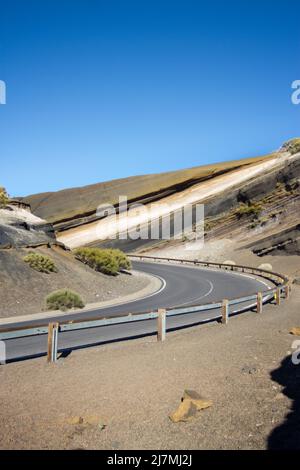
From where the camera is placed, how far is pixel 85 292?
22750mm

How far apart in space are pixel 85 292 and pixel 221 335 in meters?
13.1

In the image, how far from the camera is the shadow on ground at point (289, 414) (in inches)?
185

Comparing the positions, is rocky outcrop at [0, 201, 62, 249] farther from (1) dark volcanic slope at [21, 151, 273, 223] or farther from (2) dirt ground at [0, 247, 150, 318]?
(1) dark volcanic slope at [21, 151, 273, 223]

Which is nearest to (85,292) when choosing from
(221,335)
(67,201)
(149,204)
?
(221,335)

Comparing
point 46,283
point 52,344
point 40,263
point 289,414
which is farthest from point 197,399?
point 40,263

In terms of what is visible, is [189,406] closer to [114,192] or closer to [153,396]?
[153,396]

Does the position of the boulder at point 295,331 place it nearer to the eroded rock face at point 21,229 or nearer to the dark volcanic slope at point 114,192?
the eroded rock face at point 21,229

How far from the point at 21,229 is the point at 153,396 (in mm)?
22706

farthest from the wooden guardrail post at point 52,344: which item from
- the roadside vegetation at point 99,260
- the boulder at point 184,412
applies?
the roadside vegetation at point 99,260

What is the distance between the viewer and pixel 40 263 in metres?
22.7

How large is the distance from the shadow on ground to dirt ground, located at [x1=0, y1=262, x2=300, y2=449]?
0.04 ft

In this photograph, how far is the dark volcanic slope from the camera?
7881 cm

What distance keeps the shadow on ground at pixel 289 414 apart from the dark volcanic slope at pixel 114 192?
70952 millimetres

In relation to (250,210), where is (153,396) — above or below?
above
